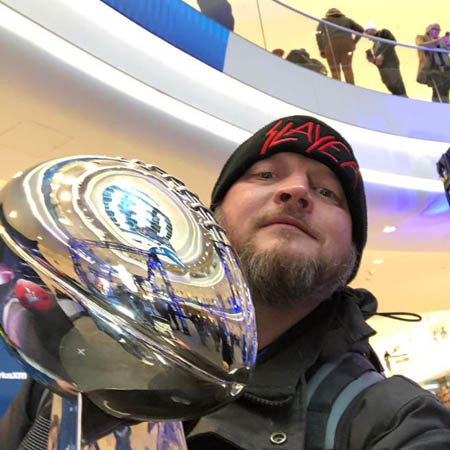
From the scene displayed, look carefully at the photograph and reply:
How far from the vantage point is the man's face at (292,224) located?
63 centimetres

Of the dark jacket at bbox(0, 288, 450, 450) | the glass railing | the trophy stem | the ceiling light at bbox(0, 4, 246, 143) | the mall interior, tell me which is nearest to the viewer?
the trophy stem

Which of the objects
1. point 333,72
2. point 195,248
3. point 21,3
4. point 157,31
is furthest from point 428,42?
point 195,248

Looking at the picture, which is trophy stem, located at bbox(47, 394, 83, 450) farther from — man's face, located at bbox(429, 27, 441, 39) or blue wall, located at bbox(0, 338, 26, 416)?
man's face, located at bbox(429, 27, 441, 39)

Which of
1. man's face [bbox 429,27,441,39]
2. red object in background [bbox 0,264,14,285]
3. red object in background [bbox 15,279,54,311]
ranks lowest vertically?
red object in background [bbox 15,279,54,311]

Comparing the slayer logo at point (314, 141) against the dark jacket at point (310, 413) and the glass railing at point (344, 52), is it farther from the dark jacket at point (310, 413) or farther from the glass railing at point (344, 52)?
the glass railing at point (344, 52)

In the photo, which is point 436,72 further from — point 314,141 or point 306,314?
point 306,314

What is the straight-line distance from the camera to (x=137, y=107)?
8.87 ft

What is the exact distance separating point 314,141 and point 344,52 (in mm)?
3592

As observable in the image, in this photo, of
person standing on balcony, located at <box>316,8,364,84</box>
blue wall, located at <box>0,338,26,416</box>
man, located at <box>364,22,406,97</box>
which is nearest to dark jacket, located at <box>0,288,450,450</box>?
blue wall, located at <box>0,338,26,416</box>

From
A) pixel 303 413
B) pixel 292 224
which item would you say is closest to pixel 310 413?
pixel 303 413

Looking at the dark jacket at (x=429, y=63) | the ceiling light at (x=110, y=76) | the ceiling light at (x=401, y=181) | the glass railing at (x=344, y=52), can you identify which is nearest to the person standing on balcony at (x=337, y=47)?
the glass railing at (x=344, y=52)

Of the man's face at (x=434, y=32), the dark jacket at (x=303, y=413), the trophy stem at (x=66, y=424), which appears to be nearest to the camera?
the trophy stem at (x=66, y=424)

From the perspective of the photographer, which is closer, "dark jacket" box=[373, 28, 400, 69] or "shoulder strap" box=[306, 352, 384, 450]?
"shoulder strap" box=[306, 352, 384, 450]

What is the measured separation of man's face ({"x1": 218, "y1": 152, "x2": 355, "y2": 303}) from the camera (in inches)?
24.7
